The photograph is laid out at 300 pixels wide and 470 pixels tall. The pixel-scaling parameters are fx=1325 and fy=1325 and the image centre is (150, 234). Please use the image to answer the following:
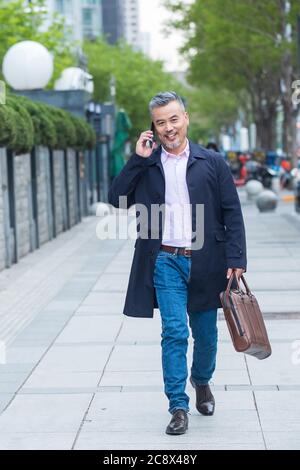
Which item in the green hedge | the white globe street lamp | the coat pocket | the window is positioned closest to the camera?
the coat pocket

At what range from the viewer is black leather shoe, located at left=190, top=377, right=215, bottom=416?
24.8 ft

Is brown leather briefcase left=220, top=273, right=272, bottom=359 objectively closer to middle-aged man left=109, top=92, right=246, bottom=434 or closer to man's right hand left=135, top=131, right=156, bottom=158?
middle-aged man left=109, top=92, right=246, bottom=434

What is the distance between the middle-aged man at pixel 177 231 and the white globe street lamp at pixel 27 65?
19678mm

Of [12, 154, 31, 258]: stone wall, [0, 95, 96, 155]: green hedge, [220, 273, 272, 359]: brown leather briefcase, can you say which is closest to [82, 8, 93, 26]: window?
[0, 95, 96, 155]: green hedge

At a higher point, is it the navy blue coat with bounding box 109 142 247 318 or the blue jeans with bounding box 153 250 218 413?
the navy blue coat with bounding box 109 142 247 318

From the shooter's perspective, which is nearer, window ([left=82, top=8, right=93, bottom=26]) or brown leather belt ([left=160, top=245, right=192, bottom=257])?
brown leather belt ([left=160, top=245, right=192, bottom=257])

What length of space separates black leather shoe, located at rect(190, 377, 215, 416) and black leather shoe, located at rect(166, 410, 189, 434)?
51cm

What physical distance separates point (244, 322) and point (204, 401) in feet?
2.47

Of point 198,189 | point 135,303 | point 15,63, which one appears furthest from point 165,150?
point 15,63

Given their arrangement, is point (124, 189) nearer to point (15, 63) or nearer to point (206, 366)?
point (206, 366)

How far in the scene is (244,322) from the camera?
23.1ft

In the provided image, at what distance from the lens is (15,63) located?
26703 millimetres

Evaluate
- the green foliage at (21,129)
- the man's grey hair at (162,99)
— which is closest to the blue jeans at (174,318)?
the man's grey hair at (162,99)

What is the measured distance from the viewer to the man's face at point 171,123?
7109mm
